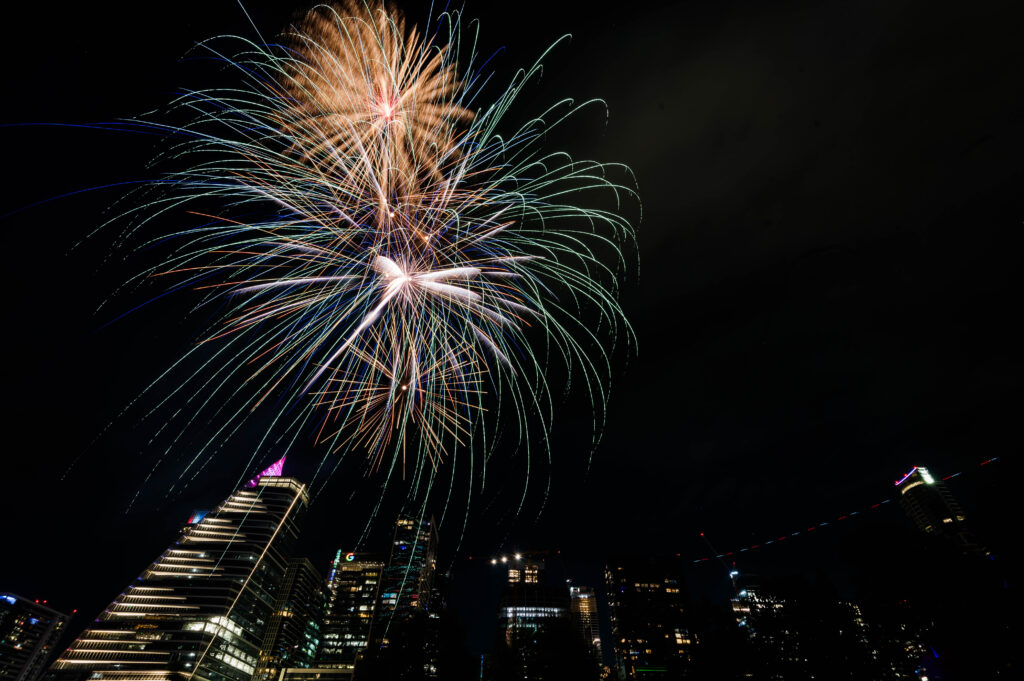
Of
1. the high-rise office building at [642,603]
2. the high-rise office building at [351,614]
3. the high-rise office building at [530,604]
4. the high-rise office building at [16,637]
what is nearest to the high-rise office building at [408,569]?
the high-rise office building at [351,614]

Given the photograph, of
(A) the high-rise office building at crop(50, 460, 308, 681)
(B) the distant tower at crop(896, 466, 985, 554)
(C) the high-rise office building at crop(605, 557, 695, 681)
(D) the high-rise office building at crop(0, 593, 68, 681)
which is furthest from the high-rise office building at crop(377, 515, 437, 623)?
(B) the distant tower at crop(896, 466, 985, 554)

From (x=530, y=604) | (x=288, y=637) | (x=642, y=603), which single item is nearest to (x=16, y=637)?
(x=288, y=637)

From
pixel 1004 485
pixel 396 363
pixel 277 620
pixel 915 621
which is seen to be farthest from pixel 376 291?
pixel 277 620

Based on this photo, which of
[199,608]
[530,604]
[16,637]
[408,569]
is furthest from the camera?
[16,637]

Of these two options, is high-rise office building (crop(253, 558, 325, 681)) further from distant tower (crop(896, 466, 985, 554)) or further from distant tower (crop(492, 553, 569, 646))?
distant tower (crop(896, 466, 985, 554))

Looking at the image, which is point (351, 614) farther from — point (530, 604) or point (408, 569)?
point (530, 604)
